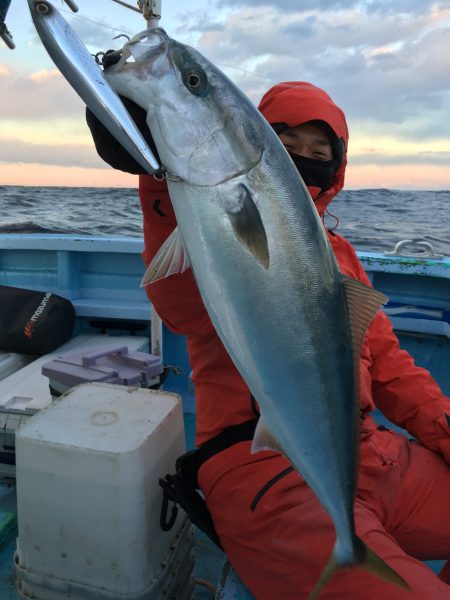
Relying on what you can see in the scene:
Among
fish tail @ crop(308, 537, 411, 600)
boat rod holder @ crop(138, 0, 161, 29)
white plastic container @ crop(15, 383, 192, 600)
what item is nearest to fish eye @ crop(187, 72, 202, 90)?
white plastic container @ crop(15, 383, 192, 600)

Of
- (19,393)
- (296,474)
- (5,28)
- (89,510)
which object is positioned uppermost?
(5,28)

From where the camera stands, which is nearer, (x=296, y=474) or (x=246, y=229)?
(x=246, y=229)

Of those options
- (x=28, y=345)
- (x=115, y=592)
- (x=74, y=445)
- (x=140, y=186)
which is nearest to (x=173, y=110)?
(x=140, y=186)

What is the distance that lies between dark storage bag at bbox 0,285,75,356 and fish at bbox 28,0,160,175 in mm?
3181

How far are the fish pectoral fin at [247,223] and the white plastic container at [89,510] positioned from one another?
89 centimetres

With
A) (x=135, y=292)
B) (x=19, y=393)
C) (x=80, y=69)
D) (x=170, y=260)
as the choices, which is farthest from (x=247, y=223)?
(x=135, y=292)

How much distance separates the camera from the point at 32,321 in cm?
415

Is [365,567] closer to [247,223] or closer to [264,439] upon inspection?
[264,439]

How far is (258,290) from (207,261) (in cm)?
16

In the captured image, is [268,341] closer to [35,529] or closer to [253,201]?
[253,201]

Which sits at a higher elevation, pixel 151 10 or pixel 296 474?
pixel 151 10

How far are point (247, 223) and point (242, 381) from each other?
0.89m

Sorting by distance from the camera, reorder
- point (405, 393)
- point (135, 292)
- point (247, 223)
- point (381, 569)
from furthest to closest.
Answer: point (135, 292)
point (405, 393)
point (381, 569)
point (247, 223)

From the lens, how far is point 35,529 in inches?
72.6
